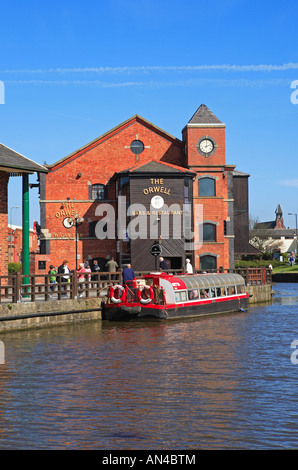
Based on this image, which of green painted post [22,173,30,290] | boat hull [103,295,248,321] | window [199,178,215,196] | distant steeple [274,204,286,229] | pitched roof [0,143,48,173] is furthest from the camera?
distant steeple [274,204,286,229]

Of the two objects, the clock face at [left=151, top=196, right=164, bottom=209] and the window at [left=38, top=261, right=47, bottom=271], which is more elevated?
the clock face at [left=151, top=196, right=164, bottom=209]

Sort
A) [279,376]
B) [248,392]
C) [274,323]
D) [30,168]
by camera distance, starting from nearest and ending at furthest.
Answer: [248,392] → [279,376] → [274,323] → [30,168]

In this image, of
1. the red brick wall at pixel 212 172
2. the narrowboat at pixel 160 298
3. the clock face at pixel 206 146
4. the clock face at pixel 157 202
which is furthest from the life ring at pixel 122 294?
the clock face at pixel 206 146

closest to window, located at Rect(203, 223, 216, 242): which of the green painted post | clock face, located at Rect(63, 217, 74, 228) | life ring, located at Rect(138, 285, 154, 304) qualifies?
clock face, located at Rect(63, 217, 74, 228)

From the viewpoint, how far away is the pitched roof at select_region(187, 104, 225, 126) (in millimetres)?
47506

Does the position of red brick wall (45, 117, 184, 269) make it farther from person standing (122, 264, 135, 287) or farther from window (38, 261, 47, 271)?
person standing (122, 264, 135, 287)

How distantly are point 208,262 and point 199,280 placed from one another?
19.2 meters

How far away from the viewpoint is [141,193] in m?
43.9

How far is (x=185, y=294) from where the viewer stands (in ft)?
86.8

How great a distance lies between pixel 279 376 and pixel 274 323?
36.4 feet

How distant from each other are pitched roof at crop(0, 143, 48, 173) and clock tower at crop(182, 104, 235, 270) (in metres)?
21.0

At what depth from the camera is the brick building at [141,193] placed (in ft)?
144
